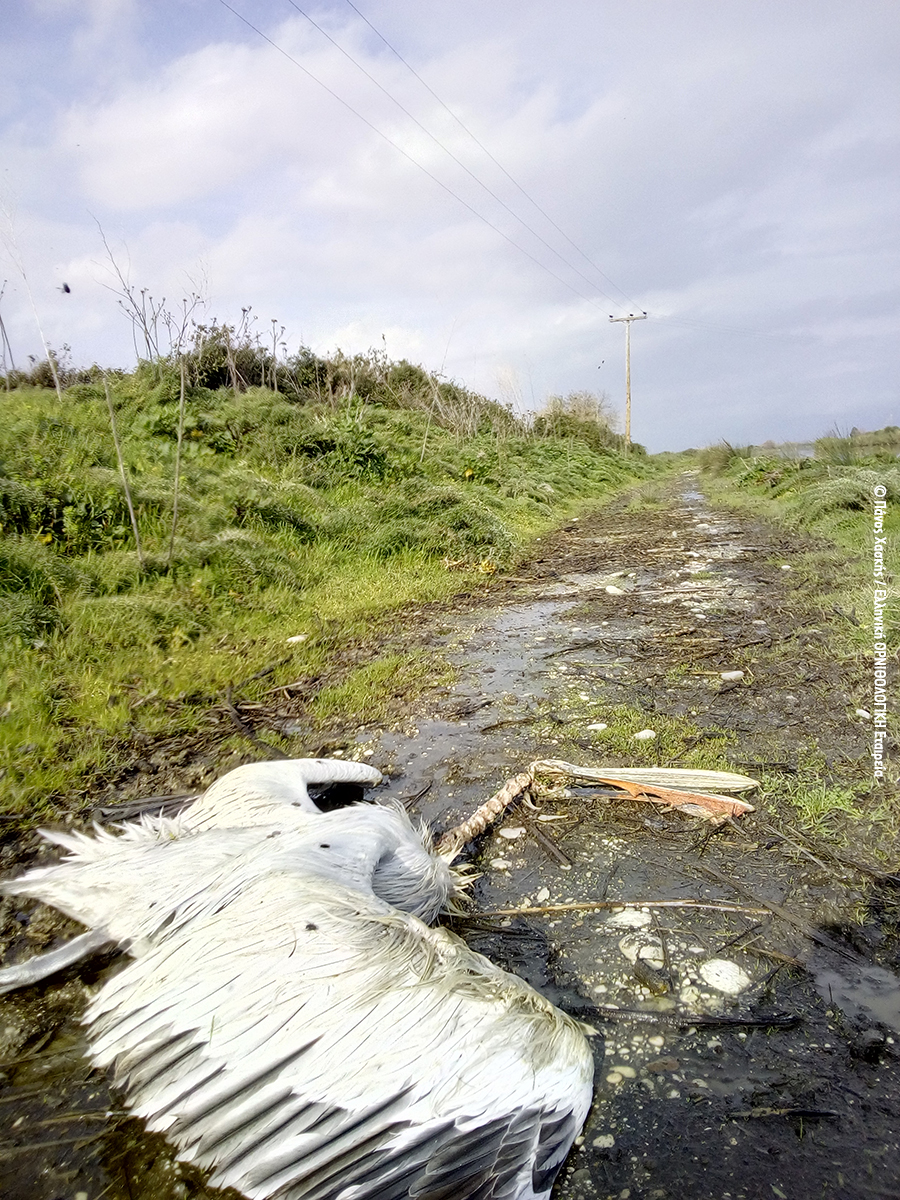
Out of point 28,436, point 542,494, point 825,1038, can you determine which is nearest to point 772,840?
point 825,1038

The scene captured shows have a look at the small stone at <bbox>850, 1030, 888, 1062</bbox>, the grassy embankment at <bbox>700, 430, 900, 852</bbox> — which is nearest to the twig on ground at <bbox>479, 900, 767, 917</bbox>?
the small stone at <bbox>850, 1030, 888, 1062</bbox>

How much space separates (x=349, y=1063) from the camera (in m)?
1.21

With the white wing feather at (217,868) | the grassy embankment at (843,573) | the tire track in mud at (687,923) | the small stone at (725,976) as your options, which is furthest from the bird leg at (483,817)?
the grassy embankment at (843,573)

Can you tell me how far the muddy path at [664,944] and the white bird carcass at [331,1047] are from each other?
288mm

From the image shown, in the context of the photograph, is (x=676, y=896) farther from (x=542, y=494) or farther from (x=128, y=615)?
(x=542, y=494)

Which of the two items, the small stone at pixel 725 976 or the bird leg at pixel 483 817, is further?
the bird leg at pixel 483 817

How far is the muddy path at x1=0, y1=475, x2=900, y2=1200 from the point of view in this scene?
1445mm

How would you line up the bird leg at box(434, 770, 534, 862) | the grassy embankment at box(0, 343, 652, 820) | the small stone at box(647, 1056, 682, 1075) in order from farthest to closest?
the grassy embankment at box(0, 343, 652, 820) → the bird leg at box(434, 770, 534, 862) → the small stone at box(647, 1056, 682, 1075)

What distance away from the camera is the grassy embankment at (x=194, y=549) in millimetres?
3852

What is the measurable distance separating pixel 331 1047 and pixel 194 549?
193 inches

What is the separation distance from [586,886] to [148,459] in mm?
6624

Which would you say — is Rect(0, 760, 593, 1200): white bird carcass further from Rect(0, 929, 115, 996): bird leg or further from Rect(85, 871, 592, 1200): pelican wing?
Rect(0, 929, 115, 996): bird leg

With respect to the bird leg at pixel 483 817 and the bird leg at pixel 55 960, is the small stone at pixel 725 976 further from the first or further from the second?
the bird leg at pixel 55 960

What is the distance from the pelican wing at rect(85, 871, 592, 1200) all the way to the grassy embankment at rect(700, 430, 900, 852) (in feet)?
5.50
